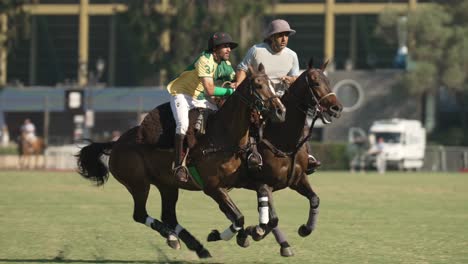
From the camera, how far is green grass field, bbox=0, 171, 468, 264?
48.6 feet

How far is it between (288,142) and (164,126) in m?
1.60

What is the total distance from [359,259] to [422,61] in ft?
170

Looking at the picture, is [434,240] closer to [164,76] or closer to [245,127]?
[245,127]

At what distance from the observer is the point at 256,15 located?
6644 centimetres

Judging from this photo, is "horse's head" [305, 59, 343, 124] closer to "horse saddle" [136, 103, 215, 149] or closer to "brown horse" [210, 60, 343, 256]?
"brown horse" [210, 60, 343, 256]

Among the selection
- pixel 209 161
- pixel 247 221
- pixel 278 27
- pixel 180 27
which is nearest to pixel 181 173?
pixel 209 161

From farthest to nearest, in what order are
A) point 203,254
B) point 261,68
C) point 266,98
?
point 203,254
point 261,68
point 266,98

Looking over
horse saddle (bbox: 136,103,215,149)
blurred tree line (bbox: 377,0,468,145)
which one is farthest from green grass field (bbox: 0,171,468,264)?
blurred tree line (bbox: 377,0,468,145)

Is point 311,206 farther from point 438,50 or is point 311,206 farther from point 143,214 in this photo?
point 438,50

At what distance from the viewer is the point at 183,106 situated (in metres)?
14.6

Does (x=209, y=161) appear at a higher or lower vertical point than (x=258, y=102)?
lower

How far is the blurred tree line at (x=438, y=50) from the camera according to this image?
207ft

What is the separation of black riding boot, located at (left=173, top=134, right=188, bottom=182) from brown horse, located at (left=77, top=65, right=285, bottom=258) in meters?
0.11

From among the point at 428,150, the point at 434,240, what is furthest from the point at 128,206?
the point at 428,150
